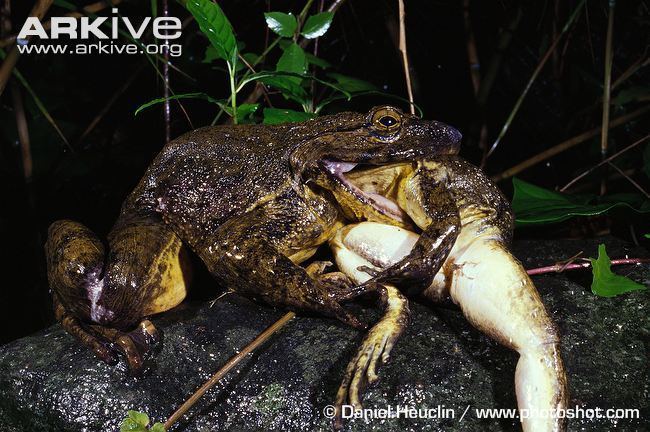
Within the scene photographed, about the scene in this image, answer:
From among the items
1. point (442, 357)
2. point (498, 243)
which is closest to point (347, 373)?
point (442, 357)

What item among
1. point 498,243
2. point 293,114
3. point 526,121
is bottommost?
point 526,121

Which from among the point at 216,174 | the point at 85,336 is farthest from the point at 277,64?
the point at 85,336

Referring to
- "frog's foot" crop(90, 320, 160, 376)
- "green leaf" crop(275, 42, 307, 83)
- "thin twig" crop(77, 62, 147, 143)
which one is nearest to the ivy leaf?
"frog's foot" crop(90, 320, 160, 376)

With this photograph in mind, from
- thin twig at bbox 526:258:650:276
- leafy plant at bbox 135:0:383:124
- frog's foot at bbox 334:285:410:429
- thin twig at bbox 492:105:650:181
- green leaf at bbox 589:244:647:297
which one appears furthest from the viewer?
thin twig at bbox 492:105:650:181

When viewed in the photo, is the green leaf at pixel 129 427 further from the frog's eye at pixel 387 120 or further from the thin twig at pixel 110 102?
the thin twig at pixel 110 102

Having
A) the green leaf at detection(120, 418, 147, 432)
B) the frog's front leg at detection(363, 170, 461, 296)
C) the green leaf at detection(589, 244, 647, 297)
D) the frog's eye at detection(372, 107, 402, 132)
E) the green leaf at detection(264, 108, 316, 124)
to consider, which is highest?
the frog's eye at detection(372, 107, 402, 132)

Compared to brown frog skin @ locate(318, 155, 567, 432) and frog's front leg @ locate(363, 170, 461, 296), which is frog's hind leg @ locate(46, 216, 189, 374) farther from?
frog's front leg @ locate(363, 170, 461, 296)

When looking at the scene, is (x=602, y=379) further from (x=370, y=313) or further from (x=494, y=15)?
(x=494, y=15)
